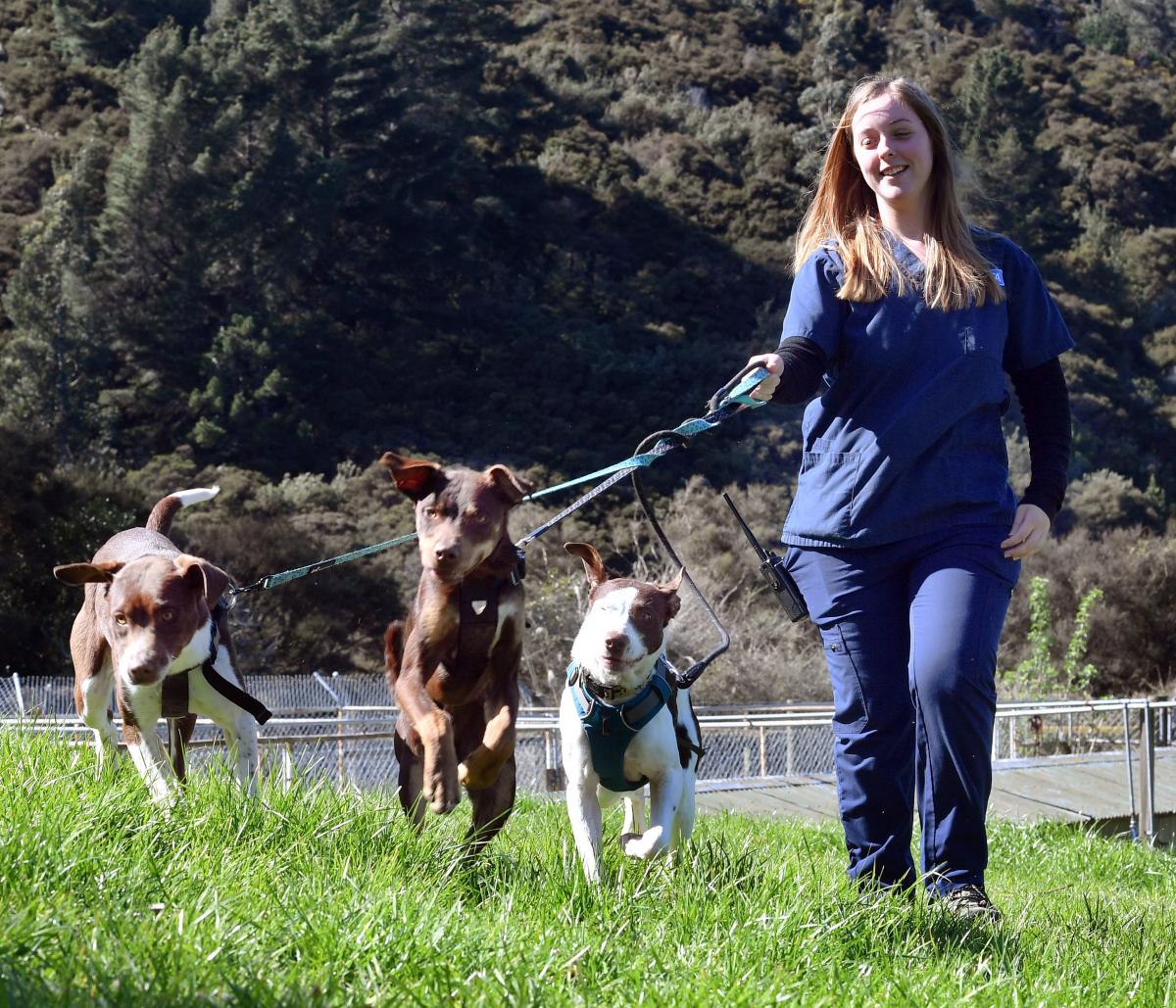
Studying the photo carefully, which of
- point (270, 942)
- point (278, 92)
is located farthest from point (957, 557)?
point (278, 92)

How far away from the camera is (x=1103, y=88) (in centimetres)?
6988

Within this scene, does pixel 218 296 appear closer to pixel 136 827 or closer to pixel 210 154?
pixel 210 154

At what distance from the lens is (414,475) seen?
13.8 feet

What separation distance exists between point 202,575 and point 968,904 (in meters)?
2.26

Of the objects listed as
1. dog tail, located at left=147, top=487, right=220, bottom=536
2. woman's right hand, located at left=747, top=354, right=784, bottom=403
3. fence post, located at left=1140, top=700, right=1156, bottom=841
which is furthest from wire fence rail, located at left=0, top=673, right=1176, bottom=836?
woman's right hand, located at left=747, top=354, right=784, bottom=403

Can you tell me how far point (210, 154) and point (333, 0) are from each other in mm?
9466

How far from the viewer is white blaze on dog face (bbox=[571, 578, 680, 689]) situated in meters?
4.31

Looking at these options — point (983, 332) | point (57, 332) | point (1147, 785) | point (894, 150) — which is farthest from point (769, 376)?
point (57, 332)

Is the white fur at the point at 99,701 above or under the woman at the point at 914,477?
under

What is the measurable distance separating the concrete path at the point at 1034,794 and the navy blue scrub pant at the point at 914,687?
448 centimetres

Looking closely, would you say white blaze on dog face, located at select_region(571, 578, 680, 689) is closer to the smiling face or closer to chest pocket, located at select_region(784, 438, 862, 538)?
chest pocket, located at select_region(784, 438, 862, 538)

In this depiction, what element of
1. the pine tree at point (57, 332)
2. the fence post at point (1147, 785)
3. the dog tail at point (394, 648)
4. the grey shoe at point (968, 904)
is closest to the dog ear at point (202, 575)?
the dog tail at point (394, 648)

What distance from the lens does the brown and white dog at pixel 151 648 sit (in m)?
4.23

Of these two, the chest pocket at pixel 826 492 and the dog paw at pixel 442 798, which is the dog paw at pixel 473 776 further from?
the chest pocket at pixel 826 492
